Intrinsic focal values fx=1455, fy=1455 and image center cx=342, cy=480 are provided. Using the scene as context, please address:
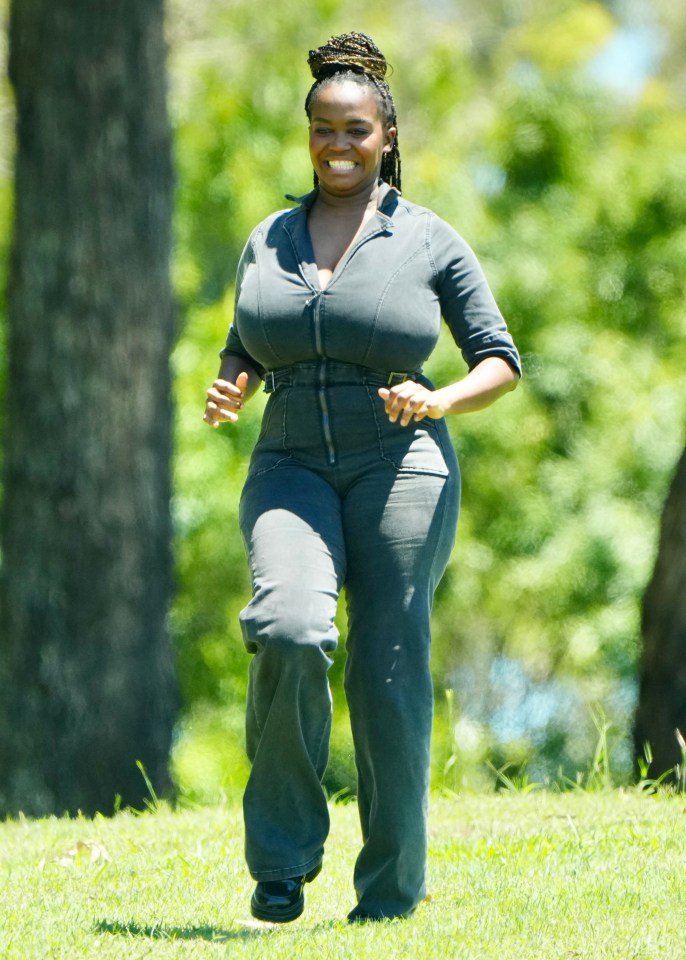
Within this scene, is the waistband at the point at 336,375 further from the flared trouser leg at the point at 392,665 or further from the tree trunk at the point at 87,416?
the tree trunk at the point at 87,416

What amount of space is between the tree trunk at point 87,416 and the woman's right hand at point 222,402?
3.82 meters

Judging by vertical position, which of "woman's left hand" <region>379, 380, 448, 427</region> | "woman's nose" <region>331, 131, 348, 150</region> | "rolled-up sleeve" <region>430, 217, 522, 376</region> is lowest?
"woman's left hand" <region>379, 380, 448, 427</region>

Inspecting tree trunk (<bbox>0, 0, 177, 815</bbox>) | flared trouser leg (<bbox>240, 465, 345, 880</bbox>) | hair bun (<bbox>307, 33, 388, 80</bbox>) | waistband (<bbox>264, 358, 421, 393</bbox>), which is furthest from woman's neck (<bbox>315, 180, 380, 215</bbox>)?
tree trunk (<bbox>0, 0, 177, 815</bbox>)

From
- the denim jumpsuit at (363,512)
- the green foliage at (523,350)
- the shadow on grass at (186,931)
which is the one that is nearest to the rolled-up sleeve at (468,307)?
the denim jumpsuit at (363,512)

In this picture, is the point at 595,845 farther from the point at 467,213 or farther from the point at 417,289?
the point at 467,213

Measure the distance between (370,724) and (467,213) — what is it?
11.2m

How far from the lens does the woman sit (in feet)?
11.9

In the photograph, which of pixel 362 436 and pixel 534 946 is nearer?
pixel 534 946

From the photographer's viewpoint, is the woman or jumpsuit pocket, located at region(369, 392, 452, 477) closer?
the woman

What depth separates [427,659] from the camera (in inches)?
149

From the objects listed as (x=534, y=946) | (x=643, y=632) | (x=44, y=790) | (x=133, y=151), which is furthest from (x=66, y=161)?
(x=534, y=946)

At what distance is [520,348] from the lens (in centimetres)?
1488

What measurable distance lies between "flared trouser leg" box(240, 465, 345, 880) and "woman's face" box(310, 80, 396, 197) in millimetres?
812

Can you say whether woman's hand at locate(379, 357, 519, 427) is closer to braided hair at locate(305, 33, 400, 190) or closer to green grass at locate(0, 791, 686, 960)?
braided hair at locate(305, 33, 400, 190)
